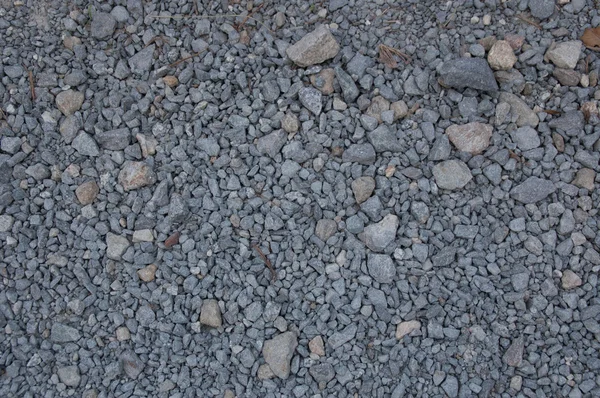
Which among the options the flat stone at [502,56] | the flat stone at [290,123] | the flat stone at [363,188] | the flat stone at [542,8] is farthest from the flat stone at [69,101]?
the flat stone at [542,8]

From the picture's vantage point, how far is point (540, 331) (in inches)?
102

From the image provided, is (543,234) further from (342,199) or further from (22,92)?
(22,92)

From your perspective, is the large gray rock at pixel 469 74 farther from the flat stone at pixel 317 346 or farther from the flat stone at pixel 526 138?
the flat stone at pixel 317 346

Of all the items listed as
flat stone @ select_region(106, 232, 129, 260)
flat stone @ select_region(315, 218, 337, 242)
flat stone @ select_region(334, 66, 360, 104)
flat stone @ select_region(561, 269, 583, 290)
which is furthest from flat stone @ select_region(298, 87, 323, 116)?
flat stone @ select_region(561, 269, 583, 290)

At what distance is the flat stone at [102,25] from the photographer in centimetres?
290

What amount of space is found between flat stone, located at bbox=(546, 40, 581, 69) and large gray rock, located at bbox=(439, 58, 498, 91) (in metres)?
0.30

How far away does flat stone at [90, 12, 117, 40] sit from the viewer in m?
2.90

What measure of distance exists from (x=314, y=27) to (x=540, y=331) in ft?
5.73

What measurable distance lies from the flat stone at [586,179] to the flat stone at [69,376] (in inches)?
96.1

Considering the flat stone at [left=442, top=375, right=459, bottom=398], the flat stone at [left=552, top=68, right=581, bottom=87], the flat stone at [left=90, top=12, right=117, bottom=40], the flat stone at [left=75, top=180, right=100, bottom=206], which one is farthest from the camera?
the flat stone at [left=90, top=12, right=117, bottom=40]

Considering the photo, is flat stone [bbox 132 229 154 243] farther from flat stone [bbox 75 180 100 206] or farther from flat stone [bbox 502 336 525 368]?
flat stone [bbox 502 336 525 368]

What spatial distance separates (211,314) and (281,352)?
0.36 metres

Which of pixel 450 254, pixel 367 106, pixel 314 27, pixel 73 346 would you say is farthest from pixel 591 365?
pixel 73 346

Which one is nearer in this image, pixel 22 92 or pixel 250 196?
pixel 250 196
